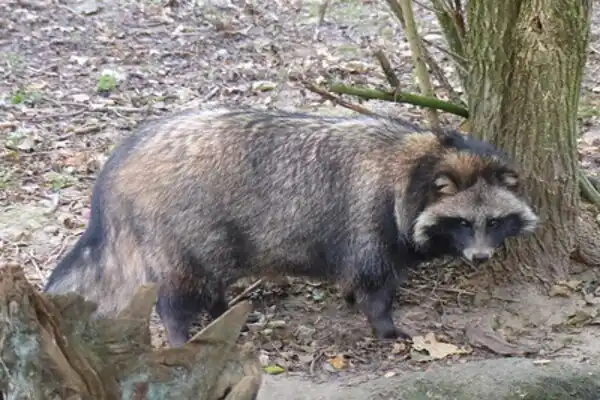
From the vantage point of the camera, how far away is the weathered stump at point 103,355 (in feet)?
9.20

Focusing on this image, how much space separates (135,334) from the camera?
10.4 feet

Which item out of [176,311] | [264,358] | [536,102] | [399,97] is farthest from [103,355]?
[536,102]

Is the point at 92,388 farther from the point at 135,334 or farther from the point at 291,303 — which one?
the point at 291,303

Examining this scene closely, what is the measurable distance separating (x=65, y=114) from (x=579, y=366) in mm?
4355

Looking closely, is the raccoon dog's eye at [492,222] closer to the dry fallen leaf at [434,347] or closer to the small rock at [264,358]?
the dry fallen leaf at [434,347]

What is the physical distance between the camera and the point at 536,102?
15.9 feet

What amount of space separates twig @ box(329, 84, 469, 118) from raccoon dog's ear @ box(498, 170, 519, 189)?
612 millimetres

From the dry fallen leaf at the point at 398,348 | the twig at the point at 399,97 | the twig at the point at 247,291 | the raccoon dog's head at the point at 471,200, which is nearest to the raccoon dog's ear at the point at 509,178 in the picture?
the raccoon dog's head at the point at 471,200

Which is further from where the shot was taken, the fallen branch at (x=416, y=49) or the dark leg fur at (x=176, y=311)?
the fallen branch at (x=416, y=49)

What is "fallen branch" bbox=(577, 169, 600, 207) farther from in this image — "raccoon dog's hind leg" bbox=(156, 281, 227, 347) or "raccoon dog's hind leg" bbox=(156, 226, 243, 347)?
"raccoon dog's hind leg" bbox=(156, 281, 227, 347)

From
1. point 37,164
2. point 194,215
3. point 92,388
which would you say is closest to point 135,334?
point 92,388

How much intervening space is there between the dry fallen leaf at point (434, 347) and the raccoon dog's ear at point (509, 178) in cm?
78

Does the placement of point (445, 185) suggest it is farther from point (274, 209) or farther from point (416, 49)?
point (416, 49)

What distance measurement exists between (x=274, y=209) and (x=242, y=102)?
3.18m
